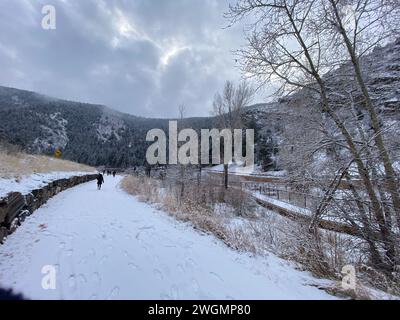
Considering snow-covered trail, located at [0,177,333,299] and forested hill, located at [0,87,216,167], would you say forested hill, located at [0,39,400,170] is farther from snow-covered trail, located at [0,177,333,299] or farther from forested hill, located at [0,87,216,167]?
snow-covered trail, located at [0,177,333,299]

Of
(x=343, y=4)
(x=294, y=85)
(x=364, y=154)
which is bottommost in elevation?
(x=364, y=154)

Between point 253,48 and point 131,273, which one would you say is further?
point 253,48

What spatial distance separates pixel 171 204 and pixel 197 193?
7.67 metres

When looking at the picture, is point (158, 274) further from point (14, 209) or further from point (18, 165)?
point (18, 165)

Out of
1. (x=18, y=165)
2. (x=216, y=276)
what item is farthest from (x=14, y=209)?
(x=18, y=165)

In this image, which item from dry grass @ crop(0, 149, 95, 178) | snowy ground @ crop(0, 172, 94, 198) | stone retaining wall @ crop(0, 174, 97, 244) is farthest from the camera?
dry grass @ crop(0, 149, 95, 178)

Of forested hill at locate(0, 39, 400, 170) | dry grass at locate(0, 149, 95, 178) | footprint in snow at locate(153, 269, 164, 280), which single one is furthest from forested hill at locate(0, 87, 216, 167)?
footprint in snow at locate(153, 269, 164, 280)

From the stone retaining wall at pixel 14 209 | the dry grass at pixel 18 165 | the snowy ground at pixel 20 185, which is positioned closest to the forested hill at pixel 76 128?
the dry grass at pixel 18 165

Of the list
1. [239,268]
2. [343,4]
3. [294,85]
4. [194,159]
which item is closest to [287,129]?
[294,85]

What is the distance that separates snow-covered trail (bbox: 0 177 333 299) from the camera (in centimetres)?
274

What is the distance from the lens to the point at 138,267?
334 cm

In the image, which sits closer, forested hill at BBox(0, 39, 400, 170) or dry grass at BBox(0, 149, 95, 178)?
forested hill at BBox(0, 39, 400, 170)
